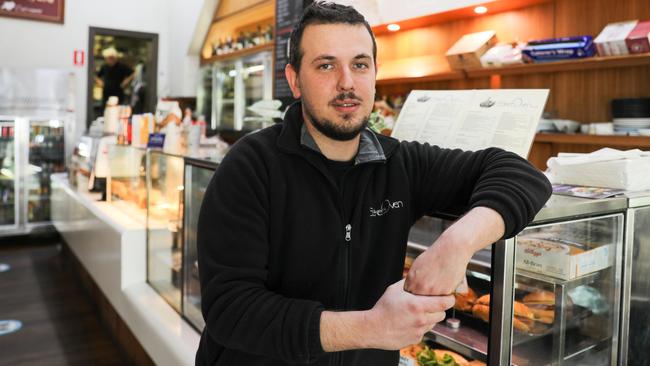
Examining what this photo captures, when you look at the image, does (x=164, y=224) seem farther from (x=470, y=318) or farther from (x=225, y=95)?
(x=225, y=95)

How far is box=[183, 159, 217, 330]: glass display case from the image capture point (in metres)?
2.67

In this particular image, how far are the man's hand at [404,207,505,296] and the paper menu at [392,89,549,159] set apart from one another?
57 centimetres

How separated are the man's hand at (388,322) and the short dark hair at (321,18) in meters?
0.60

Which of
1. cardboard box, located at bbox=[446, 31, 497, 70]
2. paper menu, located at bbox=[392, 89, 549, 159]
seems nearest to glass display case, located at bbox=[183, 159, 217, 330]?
paper menu, located at bbox=[392, 89, 549, 159]

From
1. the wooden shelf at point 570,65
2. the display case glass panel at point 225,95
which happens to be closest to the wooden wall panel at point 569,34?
the wooden shelf at point 570,65

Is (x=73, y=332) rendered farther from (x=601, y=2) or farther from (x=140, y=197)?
(x=601, y=2)

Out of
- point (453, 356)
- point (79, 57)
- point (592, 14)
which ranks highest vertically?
point (79, 57)

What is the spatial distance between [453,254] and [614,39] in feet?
8.89

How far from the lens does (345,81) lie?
1255 mm

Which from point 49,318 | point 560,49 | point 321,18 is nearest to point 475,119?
point 321,18

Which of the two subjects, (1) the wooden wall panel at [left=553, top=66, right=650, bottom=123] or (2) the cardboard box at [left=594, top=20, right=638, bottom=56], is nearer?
(2) the cardboard box at [left=594, top=20, right=638, bottom=56]

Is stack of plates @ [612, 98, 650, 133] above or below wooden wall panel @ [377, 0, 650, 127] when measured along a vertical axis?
below

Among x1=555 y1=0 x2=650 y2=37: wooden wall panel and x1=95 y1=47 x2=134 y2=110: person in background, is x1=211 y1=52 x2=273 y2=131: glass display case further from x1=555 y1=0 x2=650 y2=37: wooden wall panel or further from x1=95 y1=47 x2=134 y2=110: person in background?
x1=555 y1=0 x2=650 y2=37: wooden wall panel

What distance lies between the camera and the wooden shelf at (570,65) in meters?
3.22
